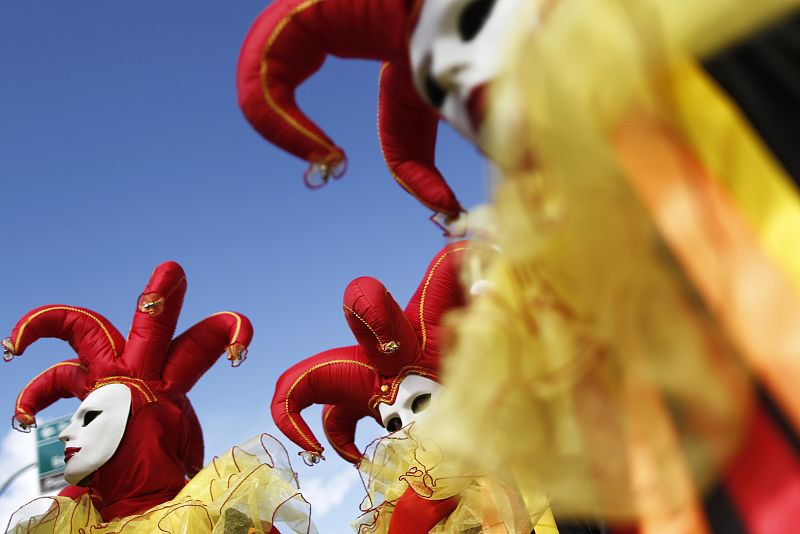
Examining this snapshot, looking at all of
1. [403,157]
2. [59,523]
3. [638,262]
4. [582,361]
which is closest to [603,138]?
[638,262]

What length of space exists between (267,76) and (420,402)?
2121 millimetres

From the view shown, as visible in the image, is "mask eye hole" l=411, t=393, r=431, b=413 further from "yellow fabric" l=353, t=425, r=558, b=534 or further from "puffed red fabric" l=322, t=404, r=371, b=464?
"puffed red fabric" l=322, t=404, r=371, b=464

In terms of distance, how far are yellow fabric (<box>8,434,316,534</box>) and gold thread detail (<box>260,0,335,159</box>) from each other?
1.81 m

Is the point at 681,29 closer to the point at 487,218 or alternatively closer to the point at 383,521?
the point at 487,218

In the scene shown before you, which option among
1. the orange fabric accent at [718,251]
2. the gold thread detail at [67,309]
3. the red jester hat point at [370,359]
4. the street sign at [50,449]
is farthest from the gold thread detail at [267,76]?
the street sign at [50,449]

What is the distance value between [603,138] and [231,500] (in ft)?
8.16

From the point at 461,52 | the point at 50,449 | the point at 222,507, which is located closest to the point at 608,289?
the point at 461,52

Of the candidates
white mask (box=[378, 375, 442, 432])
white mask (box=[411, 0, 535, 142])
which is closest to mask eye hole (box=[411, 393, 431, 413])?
white mask (box=[378, 375, 442, 432])

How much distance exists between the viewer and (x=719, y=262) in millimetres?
802

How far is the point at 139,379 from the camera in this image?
3691 millimetres

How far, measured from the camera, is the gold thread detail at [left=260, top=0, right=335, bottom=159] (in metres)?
1.55

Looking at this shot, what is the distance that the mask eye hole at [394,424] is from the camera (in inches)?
136

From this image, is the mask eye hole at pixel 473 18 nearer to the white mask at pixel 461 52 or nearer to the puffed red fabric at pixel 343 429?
the white mask at pixel 461 52

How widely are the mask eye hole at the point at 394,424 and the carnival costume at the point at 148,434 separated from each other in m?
0.51
